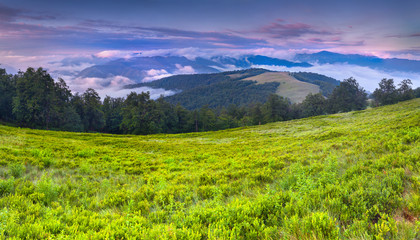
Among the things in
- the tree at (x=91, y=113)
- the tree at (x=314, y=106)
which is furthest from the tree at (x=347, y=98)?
the tree at (x=91, y=113)

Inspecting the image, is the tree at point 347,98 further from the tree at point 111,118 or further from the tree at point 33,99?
the tree at point 33,99

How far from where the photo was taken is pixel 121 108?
80188mm

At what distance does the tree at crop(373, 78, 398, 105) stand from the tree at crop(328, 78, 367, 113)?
5.51m

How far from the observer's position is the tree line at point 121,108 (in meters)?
58.9

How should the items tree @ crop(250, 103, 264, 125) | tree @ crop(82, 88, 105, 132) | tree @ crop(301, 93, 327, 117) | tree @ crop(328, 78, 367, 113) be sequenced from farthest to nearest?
tree @ crop(250, 103, 264, 125) → tree @ crop(301, 93, 327, 117) → tree @ crop(328, 78, 367, 113) → tree @ crop(82, 88, 105, 132)

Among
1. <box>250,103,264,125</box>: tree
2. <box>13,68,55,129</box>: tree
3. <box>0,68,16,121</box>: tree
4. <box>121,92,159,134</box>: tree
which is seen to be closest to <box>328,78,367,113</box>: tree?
<box>250,103,264,125</box>: tree

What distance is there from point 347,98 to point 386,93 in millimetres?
16941

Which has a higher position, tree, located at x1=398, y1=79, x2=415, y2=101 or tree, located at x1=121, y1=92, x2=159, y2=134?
tree, located at x1=398, y1=79, x2=415, y2=101

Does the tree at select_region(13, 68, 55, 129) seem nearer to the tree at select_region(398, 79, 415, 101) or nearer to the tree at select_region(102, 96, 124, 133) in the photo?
the tree at select_region(102, 96, 124, 133)

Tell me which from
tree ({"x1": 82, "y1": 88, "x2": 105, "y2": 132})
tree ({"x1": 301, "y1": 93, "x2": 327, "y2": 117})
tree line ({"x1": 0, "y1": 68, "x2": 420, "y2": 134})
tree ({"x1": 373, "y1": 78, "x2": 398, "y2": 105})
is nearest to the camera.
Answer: tree line ({"x1": 0, "y1": 68, "x2": 420, "y2": 134})

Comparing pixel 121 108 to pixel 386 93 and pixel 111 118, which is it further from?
pixel 386 93

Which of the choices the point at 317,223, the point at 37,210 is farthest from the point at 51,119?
the point at 317,223

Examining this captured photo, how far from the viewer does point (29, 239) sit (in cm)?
317

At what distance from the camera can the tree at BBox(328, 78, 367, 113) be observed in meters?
86.8
